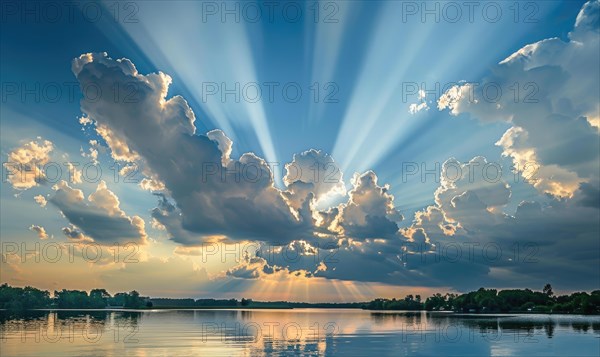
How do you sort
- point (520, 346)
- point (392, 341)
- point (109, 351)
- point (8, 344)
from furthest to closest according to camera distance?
1. point (392, 341)
2. point (520, 346)
3. point (8, 344)
4. point (109, 351)

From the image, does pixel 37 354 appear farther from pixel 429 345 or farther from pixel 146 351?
pixel 429 345

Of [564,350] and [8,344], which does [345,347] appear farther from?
[8,344]

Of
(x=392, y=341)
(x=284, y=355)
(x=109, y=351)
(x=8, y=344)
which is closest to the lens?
(x=284, y=355)

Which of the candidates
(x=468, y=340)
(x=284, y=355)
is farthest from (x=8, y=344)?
(x=468, y=340)

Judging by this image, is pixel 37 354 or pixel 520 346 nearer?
pixel 37 354

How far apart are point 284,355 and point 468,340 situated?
207 ft

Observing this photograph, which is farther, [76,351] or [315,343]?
[315,343]

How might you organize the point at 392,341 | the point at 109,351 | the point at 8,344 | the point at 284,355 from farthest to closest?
the point at 392,341 → the point at 8,344 → the point at 109,351 → the point at 284,355

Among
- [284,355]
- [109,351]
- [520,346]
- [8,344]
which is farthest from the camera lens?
[520,346]

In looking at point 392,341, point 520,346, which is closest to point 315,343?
point 392,341

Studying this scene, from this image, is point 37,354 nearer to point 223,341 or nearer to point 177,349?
point 177,349

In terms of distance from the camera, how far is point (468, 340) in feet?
434

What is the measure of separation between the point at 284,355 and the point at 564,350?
6075cm

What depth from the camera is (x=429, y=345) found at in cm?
11894
